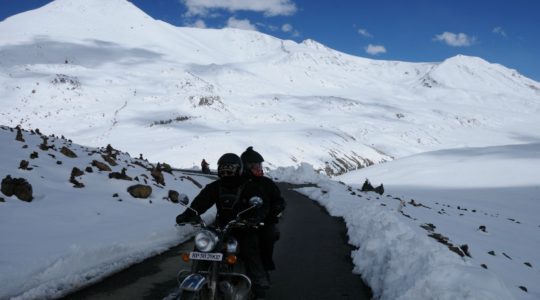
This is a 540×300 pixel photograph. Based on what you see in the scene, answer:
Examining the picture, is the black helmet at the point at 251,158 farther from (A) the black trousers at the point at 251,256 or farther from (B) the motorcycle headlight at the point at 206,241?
(B) the motorcycle headlight at the point at 206,241

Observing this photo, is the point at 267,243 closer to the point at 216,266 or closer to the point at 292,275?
the point at 216,266

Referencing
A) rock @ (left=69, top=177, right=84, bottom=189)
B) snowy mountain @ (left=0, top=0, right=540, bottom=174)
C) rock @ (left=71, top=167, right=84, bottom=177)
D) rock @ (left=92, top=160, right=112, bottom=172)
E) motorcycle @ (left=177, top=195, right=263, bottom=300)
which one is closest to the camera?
motorcycle @ (left=177, top=195, right=263, bottom=300)

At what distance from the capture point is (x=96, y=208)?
13.0 meters

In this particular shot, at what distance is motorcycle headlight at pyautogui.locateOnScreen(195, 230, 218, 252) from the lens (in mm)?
4977

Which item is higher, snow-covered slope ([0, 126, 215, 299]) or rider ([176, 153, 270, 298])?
rider ([176, 153, 270, 298])

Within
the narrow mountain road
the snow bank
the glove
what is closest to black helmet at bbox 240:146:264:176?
the glove

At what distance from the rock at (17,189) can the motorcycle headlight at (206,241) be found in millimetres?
8616

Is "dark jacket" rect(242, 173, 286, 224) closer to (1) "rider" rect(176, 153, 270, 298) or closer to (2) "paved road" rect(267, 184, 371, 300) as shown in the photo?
(1) "rider" rect(176, 153, 270, 298)

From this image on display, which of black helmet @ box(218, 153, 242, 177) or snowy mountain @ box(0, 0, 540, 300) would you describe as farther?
snowy mountain @ box(0, 0, 540, 300)

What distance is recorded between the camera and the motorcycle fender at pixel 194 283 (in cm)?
471

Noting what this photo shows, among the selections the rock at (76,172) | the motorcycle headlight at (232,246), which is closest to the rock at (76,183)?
the rock at (76,172)

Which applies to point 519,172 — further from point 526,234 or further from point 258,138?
point 258,138

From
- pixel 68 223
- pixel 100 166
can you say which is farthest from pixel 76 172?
pixel 68 223

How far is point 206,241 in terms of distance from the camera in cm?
500
